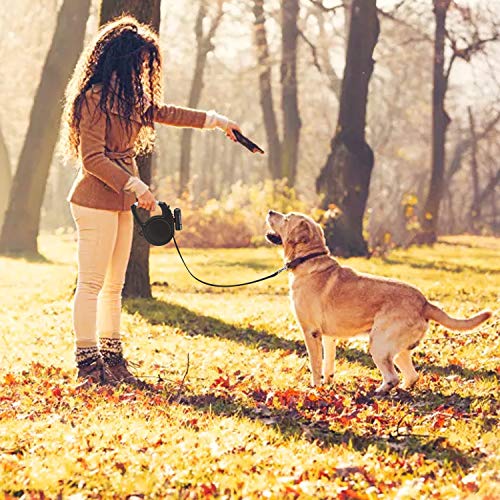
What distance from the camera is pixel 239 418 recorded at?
18.7ft

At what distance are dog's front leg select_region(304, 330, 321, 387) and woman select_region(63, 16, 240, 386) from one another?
1.61 meters

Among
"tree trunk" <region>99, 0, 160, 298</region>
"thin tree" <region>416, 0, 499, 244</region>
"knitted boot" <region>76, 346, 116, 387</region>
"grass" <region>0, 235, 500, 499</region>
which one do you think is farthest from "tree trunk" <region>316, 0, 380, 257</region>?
"knitted boot" <region>76, 346, 116, 387</region>

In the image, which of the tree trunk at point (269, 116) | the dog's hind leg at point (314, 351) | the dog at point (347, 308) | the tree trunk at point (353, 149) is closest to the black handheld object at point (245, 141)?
the dog at point (347, 308)

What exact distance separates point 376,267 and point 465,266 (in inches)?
127

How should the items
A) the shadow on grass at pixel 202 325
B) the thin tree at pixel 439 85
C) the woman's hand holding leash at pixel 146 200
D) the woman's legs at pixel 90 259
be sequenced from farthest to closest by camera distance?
the thin tree at pixel 439 85, the shadow on grass at pixel 202 325, the woman's legs at pixel 90 259, the woman's hand holding leash at pixel 146 200

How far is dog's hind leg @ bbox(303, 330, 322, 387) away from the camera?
666 cm

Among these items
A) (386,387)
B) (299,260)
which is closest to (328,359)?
(386,387)

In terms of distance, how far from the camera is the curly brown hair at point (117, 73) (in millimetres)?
6281

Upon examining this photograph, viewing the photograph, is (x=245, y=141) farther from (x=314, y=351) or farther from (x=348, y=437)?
(x=348, y=437)

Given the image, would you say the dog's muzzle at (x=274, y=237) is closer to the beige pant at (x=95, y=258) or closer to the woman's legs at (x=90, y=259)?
the beige pant at (x=95, y=258)

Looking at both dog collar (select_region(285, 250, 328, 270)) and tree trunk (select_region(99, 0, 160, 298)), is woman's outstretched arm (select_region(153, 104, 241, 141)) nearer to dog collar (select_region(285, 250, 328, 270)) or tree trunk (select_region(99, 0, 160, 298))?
dog collar (select_region(285, 250, 328, 270))

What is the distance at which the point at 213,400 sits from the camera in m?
6.35

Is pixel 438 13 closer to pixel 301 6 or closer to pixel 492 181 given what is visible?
pixel 301 6

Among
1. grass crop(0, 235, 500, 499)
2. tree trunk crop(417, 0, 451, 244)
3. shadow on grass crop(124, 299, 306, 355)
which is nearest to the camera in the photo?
grass crop(0, 235, 500, 499)
